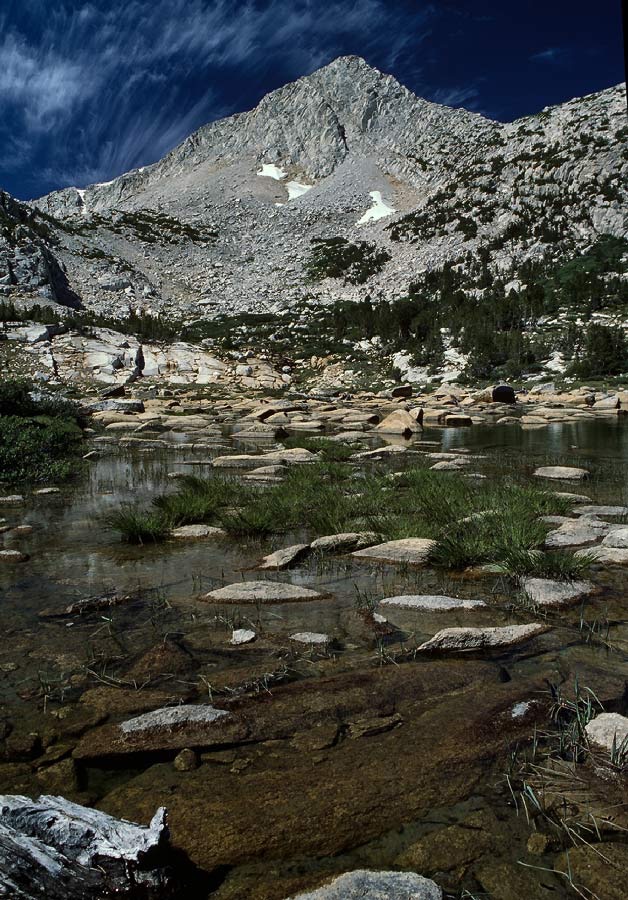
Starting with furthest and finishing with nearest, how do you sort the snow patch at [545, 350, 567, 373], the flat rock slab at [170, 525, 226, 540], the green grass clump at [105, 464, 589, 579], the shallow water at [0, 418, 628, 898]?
the snow patch at [545, 350, 567, 373] → the flat rock slab at [170, 525, 226, 540] → the green grass clump at [105, 464, 589, 579] → the shallow water at [0, 418, 628, 898]

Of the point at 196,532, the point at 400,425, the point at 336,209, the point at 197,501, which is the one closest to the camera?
the point at 196,532

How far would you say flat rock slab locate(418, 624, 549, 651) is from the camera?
3014mm

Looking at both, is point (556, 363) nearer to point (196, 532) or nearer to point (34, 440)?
point (34, 440)

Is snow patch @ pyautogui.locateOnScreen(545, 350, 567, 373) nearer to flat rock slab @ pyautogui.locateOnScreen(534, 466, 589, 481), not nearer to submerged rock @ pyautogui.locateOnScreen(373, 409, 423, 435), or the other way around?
submerged rock @ pyautogui.locateOnScreen(373, 409, 423, 435)

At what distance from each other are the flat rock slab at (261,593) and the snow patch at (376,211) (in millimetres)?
86041

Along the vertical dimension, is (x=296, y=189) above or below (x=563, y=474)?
above

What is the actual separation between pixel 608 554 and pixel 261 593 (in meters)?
2.77

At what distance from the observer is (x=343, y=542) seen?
5086 millimetres

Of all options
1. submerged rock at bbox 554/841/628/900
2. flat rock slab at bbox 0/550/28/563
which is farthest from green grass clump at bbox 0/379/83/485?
submerged rock at bbox 554/841/628/900

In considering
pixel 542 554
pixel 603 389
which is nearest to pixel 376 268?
pixel 603 389

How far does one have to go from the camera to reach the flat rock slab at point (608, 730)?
2.05 metres

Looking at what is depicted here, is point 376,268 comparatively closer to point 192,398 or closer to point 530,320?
point 530,320

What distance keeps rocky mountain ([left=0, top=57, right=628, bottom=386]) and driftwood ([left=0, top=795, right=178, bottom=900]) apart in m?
45.4

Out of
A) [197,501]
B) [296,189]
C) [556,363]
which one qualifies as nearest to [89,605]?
[197,501]
